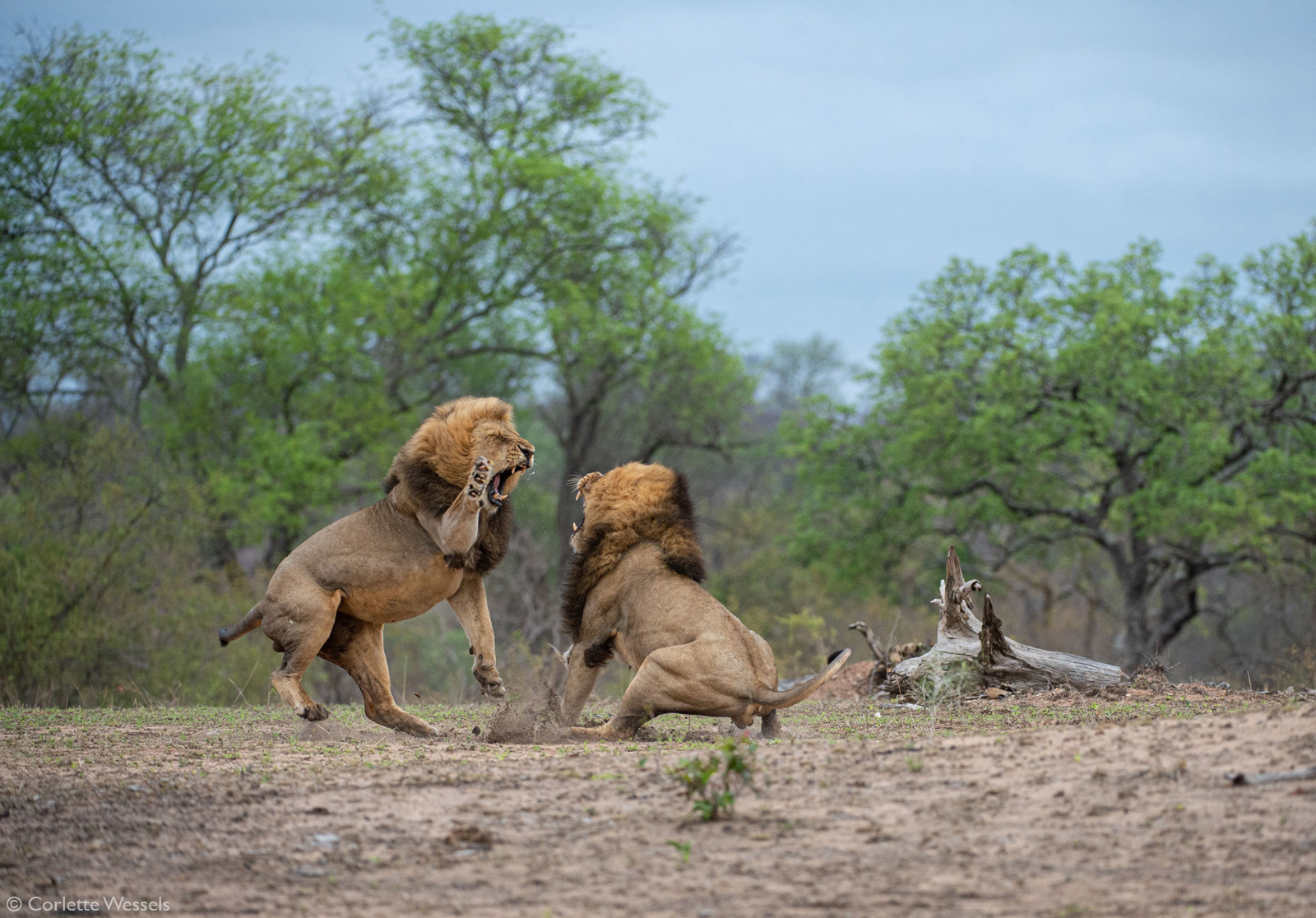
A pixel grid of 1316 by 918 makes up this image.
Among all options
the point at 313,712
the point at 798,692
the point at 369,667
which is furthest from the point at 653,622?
the point at 313,712

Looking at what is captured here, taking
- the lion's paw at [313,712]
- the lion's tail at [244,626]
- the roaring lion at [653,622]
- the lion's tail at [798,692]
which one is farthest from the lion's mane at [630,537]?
the lion's tail at [244,626]

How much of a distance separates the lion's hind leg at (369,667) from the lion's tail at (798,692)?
7.46ft

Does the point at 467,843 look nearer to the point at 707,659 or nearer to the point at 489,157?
the point at 707,659

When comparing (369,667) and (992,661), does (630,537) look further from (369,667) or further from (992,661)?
(992,661)

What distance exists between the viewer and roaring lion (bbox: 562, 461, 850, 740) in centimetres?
672

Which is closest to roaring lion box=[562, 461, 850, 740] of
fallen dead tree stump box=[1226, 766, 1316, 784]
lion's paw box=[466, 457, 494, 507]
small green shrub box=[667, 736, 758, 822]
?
lion's paw box=[466, 457, 494, 507]

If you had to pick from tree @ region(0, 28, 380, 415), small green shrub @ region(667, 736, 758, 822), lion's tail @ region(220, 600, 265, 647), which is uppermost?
tree @ region(0, 28, 380, 415)

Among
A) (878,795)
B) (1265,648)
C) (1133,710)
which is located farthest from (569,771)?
(1265,648)

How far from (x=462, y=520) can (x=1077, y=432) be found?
20790mm

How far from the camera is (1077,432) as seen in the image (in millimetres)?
25531

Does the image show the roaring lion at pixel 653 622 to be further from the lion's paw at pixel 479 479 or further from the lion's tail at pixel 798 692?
the lion's paw at pixel 479 479

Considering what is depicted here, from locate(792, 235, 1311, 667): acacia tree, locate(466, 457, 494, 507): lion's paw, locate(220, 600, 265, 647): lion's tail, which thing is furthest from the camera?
locate(792, 235, 1311, 667): acacia tree

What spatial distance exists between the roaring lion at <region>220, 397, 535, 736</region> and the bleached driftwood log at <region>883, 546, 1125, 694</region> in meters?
3.50

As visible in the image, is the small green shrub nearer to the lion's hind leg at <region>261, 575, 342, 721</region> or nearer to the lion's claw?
the lion's claw
